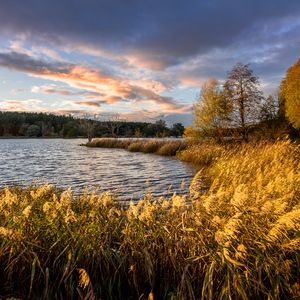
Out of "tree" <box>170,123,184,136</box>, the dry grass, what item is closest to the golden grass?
the dry grass

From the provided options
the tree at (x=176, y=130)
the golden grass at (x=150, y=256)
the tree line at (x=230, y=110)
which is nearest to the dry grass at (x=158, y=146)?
the tree line at (x=230, y=110)

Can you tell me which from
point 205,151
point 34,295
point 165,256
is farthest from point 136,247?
point 205,151

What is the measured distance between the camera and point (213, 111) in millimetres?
36188

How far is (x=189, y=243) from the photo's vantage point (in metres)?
4.39

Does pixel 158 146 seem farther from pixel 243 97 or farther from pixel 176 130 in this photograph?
pixel 176 130

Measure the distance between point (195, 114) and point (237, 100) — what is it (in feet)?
17.0

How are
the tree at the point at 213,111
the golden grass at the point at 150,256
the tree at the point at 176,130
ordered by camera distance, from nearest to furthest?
1. the golden grass at the point at 150,256
2. the tree at the point at 213,111
3. the tree at the point at 176,130

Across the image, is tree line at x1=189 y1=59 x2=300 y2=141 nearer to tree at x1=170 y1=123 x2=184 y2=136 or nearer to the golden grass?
the golden grass

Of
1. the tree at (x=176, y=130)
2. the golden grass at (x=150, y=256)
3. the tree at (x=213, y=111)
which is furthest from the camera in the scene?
the tree at (x=176, y=130)

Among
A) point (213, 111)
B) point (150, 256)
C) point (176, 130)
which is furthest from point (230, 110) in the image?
point (176, 130)

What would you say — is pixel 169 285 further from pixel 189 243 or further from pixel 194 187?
pixel 194 187

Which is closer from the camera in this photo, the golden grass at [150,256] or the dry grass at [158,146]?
the golden grass at [150,256]

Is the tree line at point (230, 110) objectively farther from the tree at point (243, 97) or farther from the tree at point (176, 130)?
the tree at point (176, 130)

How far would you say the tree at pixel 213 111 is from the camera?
119 feet
